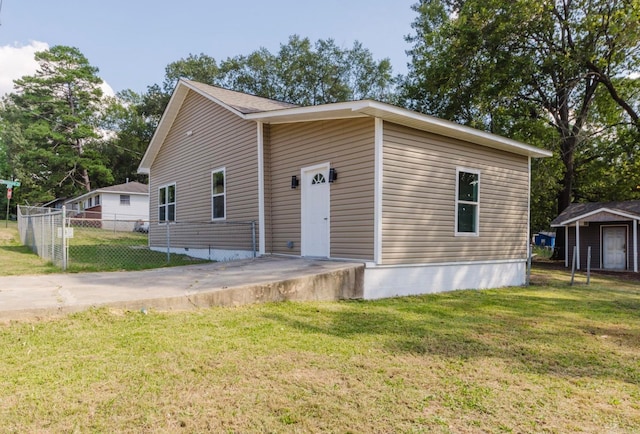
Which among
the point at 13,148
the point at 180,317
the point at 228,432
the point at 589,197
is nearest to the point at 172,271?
the point at 180,317

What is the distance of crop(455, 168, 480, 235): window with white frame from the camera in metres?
8.80

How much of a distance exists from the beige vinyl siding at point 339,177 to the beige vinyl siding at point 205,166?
0.73 m

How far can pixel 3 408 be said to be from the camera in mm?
2547

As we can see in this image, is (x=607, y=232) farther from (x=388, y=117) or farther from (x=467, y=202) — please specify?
(x=388, y=117)

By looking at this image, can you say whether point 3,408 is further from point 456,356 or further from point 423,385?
point 456,356

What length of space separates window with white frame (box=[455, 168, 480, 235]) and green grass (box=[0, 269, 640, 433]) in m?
3.64

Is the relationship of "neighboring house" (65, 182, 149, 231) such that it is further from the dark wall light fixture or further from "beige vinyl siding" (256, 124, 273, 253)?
the dark wall light fixture

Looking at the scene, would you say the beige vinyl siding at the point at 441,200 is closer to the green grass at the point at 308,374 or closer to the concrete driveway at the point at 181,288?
the concrete driveway at the point at 181,288

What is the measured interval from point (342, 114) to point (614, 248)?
14.9 m

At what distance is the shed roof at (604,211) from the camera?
50.4 feet

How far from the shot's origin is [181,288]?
543 cm

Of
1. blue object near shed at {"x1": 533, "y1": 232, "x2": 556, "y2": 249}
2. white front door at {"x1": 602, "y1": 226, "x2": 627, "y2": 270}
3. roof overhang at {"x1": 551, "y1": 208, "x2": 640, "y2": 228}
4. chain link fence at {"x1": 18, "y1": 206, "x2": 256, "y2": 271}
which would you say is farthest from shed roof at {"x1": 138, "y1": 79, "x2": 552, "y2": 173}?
blue object near shed at {"x1": 533, "y1": 232, "x2": 556, "y2": 249}

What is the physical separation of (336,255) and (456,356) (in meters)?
4.05

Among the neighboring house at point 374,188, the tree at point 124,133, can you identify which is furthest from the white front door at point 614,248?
the tree at point 124,133
